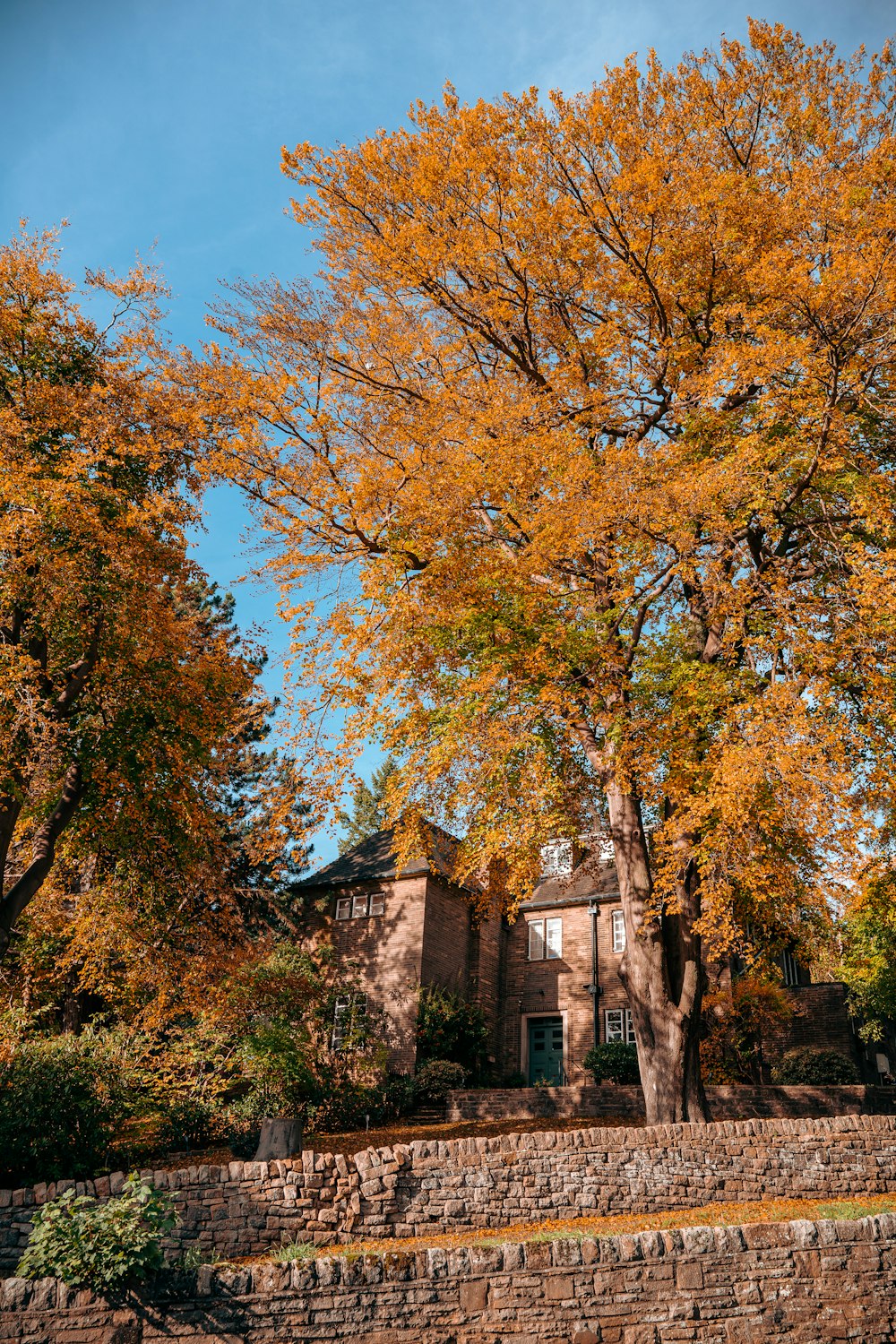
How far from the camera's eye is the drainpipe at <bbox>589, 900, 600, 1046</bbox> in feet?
88.8

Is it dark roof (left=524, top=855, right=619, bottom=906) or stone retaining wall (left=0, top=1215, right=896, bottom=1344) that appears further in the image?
dark roof (left=524, top=855, right=619, bottom=906)

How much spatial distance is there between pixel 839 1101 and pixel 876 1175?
6.68 meters

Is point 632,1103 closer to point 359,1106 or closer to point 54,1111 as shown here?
point 359,1106

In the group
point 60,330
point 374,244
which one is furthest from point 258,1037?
point 374,244

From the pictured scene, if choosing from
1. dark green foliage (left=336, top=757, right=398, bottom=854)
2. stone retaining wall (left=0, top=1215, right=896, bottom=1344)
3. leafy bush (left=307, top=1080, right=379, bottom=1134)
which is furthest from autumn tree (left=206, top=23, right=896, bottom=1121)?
dark green foliage (left=336, top=757, right=398, bottom=854)

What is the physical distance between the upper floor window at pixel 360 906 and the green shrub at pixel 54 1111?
11.9m

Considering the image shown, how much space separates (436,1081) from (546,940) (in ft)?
25.9

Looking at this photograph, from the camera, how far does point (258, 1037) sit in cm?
1984

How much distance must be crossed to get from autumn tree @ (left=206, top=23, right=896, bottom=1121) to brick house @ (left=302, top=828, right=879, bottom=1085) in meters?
11.9

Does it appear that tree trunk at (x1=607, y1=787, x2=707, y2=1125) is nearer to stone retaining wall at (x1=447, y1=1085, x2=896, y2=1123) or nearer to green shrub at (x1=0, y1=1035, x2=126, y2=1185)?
stone retaining wall at (x1=447, y1=1085, x2=896, y2=1123)

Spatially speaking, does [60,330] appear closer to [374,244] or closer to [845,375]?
[374,244]

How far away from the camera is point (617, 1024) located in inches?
1069

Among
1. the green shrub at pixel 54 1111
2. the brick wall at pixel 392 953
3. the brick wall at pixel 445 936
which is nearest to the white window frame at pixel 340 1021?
the brick wall at pixel 392 953

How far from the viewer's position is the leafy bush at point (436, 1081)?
22.3m
